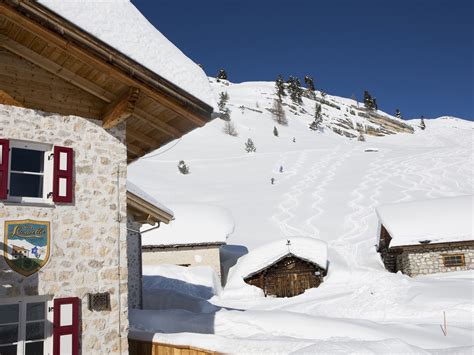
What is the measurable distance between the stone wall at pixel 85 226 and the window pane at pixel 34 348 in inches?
26.4

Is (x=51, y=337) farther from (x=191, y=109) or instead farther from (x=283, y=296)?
(x=283, y=296)

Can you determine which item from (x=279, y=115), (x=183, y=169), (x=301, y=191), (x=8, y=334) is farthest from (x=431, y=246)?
(x=279, y=115)

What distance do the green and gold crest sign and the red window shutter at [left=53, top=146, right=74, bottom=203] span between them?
0.52m

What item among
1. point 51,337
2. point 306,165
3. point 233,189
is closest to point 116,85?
point 51,337

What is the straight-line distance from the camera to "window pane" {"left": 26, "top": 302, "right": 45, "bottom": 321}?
6.97 m

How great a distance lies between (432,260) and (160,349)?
23015mm

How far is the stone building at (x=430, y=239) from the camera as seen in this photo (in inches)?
1043

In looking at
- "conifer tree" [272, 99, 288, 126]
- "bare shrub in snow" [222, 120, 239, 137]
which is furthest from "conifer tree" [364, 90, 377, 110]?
"bare shrub in snow" [222, 120, 239, 137]

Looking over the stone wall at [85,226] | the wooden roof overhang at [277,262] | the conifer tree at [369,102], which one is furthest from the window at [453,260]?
the conifer tree at [369,102]

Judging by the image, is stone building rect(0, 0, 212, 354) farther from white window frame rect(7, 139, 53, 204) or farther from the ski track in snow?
the ski track in snow

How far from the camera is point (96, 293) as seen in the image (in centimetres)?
760

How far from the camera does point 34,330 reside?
696 centimetres

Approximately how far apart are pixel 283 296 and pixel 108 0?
21.9 metres

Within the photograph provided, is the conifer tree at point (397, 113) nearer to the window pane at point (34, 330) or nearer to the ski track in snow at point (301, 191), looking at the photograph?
the ski track in snow at point (301, 191)
